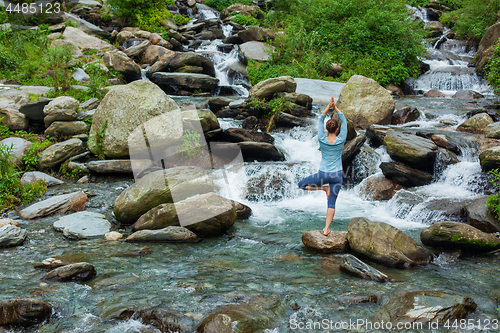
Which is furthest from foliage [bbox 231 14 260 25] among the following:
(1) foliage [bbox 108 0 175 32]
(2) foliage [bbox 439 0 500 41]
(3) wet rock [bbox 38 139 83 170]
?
(3) wet rock [bbox 38 139 83 170]

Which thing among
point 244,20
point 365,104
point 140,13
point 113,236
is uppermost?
point 140,13

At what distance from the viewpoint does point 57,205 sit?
708 cm

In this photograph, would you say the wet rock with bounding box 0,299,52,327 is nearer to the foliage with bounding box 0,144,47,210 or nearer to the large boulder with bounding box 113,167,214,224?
the large boulder with bounding box 113,167,214,224

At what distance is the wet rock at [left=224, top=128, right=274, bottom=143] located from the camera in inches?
421

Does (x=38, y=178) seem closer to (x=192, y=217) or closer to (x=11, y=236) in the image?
(x=11, y=236)

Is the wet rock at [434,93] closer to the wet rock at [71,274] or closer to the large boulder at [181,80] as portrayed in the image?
the large boulder at [181,80]

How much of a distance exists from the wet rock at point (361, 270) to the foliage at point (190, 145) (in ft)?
20.3

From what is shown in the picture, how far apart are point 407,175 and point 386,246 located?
423cm

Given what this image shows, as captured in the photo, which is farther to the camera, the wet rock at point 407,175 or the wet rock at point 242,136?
the wet rock at point 242,136

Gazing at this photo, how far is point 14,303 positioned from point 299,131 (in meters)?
9.86

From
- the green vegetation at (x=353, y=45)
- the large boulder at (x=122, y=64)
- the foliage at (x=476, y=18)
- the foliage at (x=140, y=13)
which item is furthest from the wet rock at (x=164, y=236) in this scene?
the foliage at (x=476, y=18)

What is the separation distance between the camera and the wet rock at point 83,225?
600 cm

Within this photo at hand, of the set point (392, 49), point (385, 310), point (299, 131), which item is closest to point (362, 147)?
point (299, 131)
